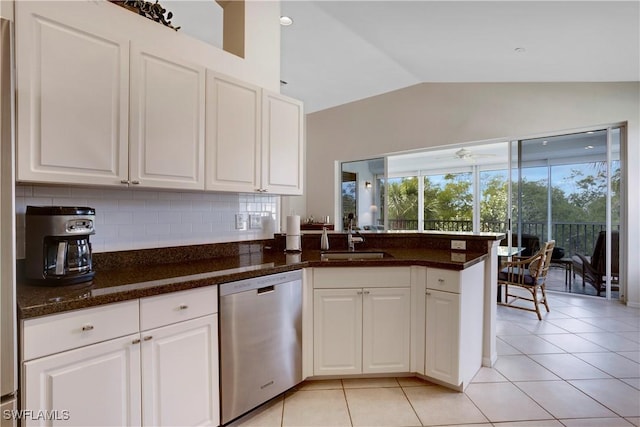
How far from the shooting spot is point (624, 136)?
14.4 ft

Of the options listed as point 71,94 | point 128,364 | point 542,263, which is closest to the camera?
point 128,364

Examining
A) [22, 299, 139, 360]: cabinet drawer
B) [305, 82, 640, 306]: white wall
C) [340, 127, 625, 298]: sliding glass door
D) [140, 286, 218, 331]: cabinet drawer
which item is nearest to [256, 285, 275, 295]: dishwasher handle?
[140, 286, 218, 331]: cabinet drawer

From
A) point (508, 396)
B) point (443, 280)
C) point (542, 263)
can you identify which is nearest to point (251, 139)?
point (443, 280)

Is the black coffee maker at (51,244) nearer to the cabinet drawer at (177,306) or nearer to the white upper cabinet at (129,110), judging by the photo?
Result: the white upper cabinet at (129,110)

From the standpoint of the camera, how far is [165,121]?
196 cm

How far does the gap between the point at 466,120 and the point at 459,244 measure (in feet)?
10.8

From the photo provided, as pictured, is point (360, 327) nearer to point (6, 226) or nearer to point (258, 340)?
point (258, 340)

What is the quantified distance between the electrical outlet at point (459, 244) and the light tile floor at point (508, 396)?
955mm

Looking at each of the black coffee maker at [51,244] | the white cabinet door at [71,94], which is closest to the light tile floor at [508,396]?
the black coffee maker at [51,244]

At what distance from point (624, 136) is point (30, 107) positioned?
6.02 m

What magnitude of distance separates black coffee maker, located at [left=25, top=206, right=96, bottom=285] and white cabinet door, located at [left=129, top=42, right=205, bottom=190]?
16.2 inches

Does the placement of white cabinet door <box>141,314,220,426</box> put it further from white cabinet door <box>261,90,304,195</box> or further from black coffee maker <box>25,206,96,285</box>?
white cabinet door <box>261,90,304,195</box>

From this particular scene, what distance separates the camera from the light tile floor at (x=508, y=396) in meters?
1.98

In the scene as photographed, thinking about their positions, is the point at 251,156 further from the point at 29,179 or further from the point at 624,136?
the point at 624,136
